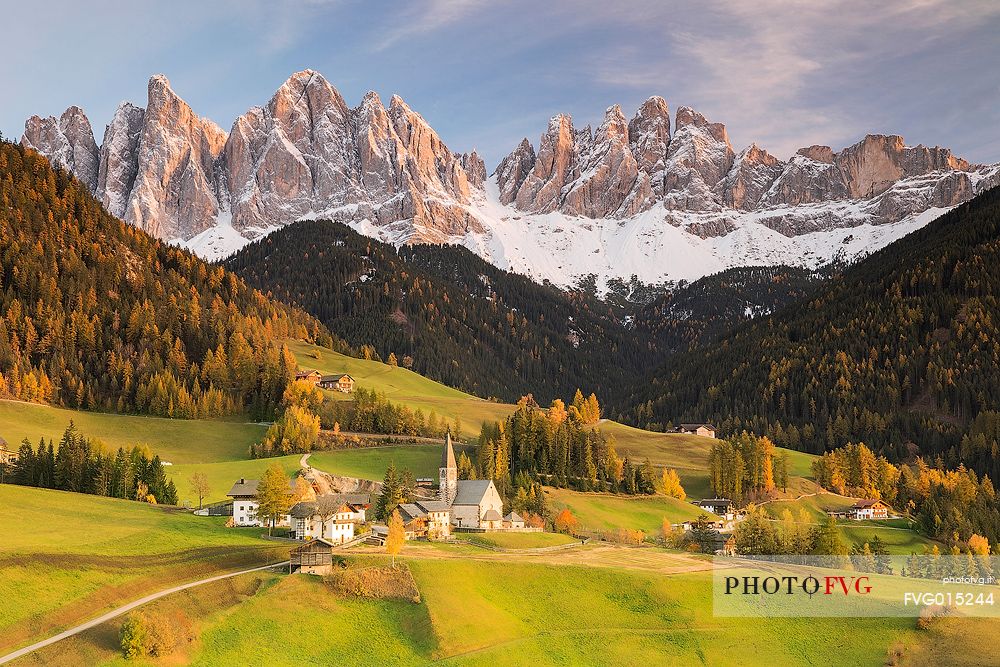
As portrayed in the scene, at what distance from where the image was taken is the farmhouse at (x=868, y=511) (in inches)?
5969

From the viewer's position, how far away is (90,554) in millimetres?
80688

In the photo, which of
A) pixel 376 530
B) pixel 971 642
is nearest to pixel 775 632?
pixel 971 642

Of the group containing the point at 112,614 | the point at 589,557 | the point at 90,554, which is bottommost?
the point at 112,614

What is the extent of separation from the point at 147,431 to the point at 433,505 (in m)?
71.3

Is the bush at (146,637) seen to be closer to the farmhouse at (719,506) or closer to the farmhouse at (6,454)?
the farmhouse at (6,454)

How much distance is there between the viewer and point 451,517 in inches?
4562

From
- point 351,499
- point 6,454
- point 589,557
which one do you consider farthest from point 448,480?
point 6,454

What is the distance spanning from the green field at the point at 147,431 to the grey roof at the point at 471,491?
4998 centimetres

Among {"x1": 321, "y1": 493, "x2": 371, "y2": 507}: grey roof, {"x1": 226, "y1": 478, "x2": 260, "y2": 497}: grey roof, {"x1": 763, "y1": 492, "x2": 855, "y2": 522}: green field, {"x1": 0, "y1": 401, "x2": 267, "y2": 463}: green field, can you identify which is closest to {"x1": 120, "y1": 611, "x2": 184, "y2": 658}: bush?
{"x1": 321, "y1": 493, "x2": 371, "y2": 507}: grey roof

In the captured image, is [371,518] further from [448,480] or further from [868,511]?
[868,511]

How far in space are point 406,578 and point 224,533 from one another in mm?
26111

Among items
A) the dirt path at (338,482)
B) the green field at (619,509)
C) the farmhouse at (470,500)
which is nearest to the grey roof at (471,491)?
the farmhouse at (470,500)

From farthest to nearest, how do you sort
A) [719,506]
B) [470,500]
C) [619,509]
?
1. [719,506]
2. [619,509]
3. [470,500]

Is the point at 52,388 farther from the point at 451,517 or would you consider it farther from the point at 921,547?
the point at 921,547
